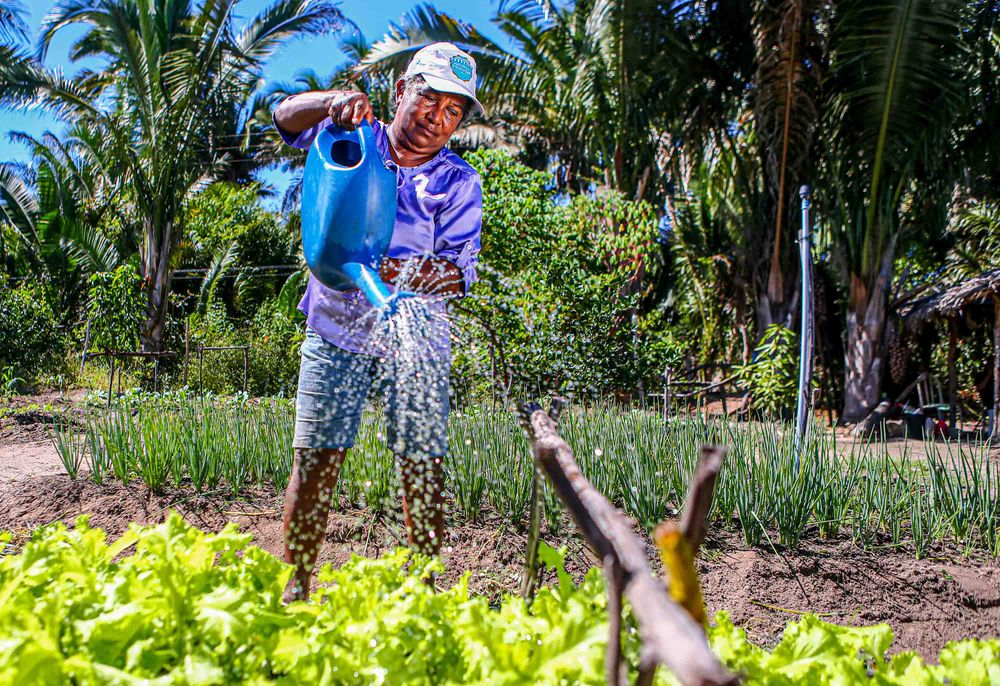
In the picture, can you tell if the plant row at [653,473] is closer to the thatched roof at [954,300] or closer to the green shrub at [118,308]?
the thatched roof at [954,300]

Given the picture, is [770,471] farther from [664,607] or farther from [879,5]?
[879,5]

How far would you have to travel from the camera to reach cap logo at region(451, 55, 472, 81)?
1717 millimetres

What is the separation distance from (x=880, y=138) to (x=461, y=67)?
23.8 feet

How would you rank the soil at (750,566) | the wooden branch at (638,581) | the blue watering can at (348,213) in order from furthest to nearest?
the soil at (750,566) → the blue watering can at (348,213) → the wooden branch at (638,581)

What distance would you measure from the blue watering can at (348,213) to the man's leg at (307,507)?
0.48 m

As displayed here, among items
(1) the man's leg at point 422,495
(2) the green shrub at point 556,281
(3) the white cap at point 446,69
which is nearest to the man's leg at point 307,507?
(1) the man's leg at point 422,495

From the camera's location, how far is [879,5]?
731 centimetres

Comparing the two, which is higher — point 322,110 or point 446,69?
point 446,69

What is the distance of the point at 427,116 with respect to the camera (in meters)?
1.76

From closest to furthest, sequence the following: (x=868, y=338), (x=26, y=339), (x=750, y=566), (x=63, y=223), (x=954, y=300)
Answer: (x=750, y=566) < (x=954, y=300) < (x=868, y=338) < (x=26, y=339) < (x=63, y=223)

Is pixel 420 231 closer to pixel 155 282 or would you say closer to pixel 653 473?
pixel 653 473

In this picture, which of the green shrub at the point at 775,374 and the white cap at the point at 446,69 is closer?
the white cap at the point at 446,69

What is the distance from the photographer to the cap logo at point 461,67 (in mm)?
1717

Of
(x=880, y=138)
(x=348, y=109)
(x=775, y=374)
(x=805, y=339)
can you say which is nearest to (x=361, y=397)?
(x=348, y=109)
